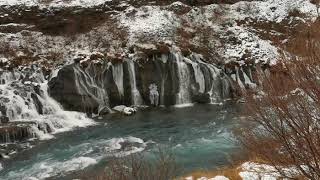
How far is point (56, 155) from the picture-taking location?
29.1 m

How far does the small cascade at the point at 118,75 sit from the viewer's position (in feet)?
133

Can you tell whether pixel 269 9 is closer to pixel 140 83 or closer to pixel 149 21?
pixel 149 21

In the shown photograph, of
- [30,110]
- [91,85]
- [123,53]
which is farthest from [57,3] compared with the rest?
[30,110]

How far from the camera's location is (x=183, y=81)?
136ft

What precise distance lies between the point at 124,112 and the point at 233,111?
26.1 ft

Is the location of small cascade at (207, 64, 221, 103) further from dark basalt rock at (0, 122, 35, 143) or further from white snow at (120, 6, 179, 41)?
dark basalt rock at (0, 122, 35, 143)

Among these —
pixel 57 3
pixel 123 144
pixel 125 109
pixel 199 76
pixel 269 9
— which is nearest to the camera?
pixel 123 144

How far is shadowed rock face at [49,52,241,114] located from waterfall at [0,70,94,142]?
1.06m

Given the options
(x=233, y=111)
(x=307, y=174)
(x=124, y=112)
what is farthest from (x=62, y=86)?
(x=307, y=174)

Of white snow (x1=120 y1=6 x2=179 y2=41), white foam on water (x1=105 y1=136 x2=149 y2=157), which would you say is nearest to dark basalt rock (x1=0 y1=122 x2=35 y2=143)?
white foam on water (x1=105 y1=136 x2=149 y2=157)

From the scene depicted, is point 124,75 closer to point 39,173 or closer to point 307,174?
point 39,173

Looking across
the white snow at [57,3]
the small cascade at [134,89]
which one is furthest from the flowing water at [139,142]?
the white snow at [57,3]

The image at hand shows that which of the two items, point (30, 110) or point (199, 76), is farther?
point (199, 76)

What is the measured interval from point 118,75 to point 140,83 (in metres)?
1.85
